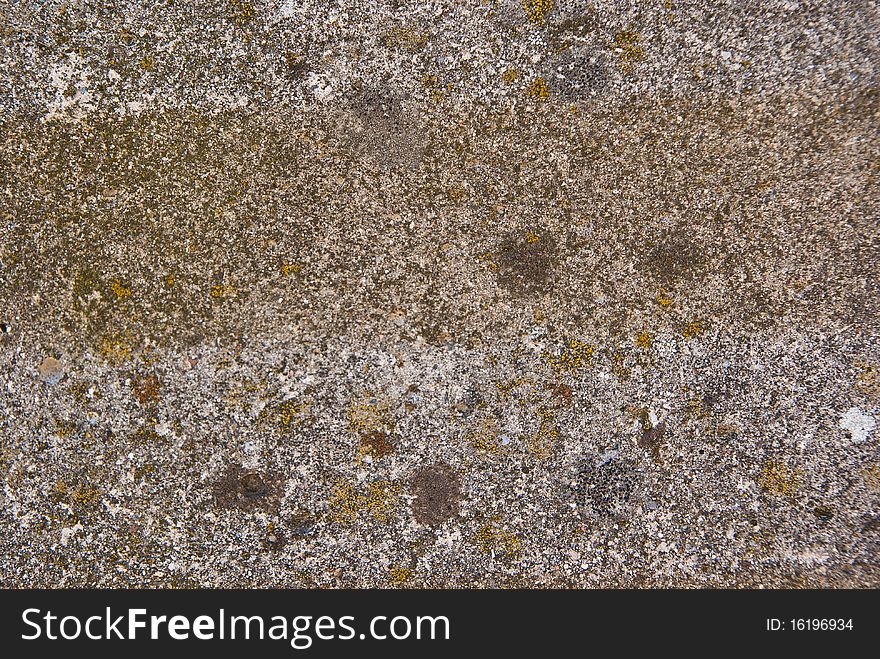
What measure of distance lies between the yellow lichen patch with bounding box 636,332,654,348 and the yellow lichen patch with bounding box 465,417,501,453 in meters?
0.79

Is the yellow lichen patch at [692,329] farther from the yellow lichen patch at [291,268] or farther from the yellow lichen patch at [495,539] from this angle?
the yellow lichen patch at [291,268]

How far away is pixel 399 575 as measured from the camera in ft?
7.32

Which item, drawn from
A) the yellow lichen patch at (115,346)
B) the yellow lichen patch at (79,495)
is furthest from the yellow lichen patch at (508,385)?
the yellow lichen patch at (79,495)

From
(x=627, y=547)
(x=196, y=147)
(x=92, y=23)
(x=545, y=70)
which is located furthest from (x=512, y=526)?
(x=92, y=23)

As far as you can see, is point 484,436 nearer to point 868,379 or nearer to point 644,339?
point 644,339

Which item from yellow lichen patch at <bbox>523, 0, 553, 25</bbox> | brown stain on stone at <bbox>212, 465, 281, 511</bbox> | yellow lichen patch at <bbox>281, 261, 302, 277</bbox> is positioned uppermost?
yellow lichen patch at <bbox>523, 0, 553, 25</bbox>

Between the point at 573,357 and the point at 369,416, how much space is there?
1.04m

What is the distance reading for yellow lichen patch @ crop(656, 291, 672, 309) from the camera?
2.12m

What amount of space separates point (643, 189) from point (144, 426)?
2680mm

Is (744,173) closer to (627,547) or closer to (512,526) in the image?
(627,547)

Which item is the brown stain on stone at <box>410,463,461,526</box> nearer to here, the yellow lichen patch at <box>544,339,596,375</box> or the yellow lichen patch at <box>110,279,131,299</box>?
the yellow lichen patch at <box>544,339,596,375</box>

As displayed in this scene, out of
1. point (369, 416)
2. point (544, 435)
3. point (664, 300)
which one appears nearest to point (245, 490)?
point (369, 416)

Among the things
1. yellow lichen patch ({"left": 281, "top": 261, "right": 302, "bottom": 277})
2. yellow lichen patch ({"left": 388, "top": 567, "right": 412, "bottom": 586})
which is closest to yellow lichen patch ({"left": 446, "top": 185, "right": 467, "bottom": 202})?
yellow lichen patch ({"left": 281, "top": 261, "right": 302, "bottom": 277})

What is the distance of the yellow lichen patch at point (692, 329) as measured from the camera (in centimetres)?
213
